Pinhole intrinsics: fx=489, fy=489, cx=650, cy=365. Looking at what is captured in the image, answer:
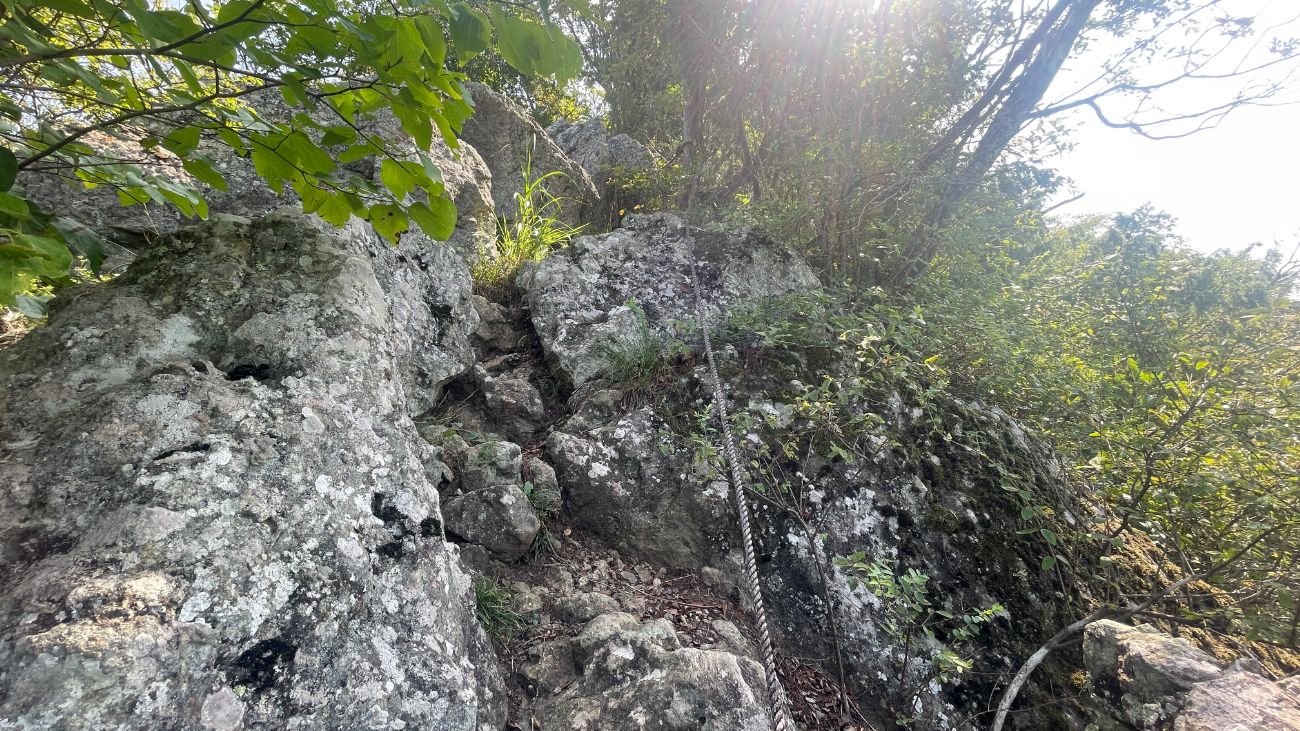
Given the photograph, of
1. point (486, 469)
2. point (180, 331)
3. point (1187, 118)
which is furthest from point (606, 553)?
point (1187, 118)

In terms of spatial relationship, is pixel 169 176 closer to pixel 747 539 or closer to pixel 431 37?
pixel 431 37

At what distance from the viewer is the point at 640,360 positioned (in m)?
3.53

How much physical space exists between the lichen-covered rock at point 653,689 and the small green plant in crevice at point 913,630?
0.72 m

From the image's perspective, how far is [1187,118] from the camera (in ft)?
13.5

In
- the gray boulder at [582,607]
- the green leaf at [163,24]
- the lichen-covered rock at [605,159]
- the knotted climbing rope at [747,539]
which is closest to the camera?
the green leaf at [163,24]

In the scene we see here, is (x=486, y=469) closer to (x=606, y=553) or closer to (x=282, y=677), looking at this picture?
(x=606, y=553)

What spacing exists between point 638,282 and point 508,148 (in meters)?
2.97

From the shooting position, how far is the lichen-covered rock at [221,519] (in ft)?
3.96

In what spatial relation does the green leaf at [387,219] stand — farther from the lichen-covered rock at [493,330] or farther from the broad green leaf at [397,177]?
the lichen-covered rock at [493,330]

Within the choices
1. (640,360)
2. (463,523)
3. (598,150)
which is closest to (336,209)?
(463,523)

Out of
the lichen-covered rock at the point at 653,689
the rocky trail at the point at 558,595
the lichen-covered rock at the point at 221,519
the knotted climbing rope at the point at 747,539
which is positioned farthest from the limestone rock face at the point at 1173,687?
the lichen-covered rock at the point at 221,519

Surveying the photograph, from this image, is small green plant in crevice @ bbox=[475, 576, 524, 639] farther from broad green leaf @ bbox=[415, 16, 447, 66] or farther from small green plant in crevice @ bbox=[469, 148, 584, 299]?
small green plant in crevice @ bbox=[469, 148, 584, 299]

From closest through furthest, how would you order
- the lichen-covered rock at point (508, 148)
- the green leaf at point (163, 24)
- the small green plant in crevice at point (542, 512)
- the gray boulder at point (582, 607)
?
the green leaf at point (163, 24) < the gray boulder at point (582, 607) < the small green plant in crevice at point (542, 512) < the lichen-covered rock at point (508, 148)

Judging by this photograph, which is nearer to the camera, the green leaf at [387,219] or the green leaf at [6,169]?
the green leaf at [6,169]
